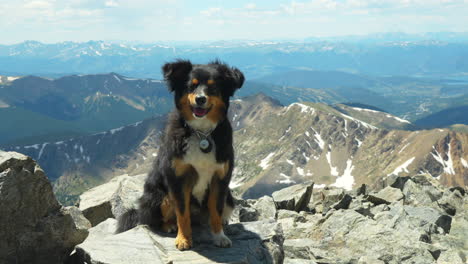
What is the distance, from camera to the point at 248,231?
10.3 metres

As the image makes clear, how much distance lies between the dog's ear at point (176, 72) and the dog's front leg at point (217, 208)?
7.98ft

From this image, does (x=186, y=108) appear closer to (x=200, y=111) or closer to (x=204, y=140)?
(x=200, y=111)

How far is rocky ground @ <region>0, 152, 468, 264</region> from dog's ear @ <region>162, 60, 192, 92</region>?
3475 millimetres

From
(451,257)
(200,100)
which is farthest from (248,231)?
(451,257)

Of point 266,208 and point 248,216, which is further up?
point 248,216

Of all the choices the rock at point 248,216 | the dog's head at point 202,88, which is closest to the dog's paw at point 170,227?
the dog's head at point 202,88

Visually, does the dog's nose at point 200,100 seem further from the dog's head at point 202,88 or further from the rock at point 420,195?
the rock at point 420,195

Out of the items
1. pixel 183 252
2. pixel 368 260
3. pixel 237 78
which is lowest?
pixel 368 260

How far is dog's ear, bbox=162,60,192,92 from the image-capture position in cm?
829

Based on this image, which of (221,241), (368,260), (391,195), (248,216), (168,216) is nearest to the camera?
(221,241)

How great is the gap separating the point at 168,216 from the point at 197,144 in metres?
2.38

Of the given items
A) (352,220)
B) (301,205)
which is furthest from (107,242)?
(301,205)

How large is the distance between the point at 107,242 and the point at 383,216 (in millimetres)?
12081

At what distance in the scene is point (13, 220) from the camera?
7.82 m
